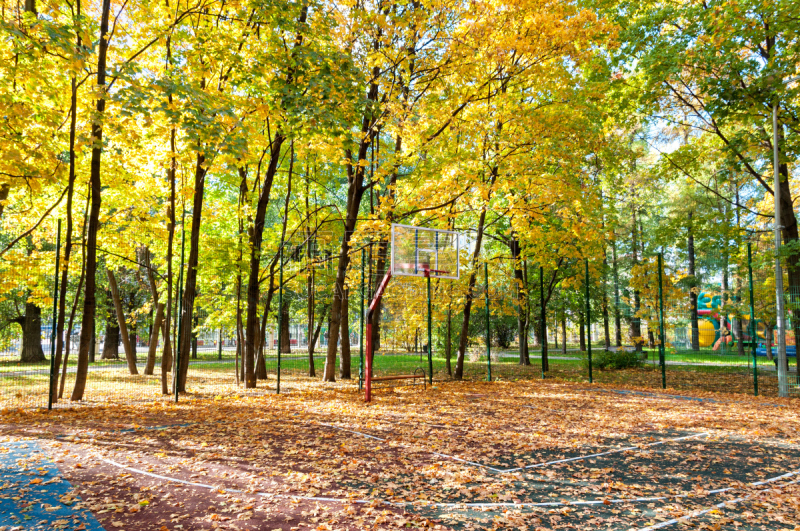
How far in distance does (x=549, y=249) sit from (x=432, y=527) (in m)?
12.9

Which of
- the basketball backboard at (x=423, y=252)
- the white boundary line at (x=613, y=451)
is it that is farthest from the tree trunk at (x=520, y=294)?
the white boundary line at (x=613, y=451)

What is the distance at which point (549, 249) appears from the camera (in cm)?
1563

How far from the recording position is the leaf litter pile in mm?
4082

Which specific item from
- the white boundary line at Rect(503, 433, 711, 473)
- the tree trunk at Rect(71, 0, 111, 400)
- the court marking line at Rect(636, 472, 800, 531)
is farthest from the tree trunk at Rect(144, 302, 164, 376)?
the court marking line at Rect(636, 472, 800, 531)

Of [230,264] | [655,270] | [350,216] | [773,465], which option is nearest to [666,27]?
[655,270]

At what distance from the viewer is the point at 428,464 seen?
5562mm

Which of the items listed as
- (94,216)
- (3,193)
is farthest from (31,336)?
(94,216)

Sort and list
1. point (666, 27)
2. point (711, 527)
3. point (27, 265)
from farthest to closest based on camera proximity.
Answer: point (666, 27) → point (27, 265) → point (711, 527)

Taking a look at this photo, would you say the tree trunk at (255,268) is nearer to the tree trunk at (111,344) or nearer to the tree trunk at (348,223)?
the tree trunk at (348,223)

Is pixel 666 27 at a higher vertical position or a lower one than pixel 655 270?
higher

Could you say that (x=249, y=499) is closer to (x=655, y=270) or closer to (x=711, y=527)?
(x=711, y=527)

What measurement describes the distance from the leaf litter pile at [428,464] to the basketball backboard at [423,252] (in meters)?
3.01

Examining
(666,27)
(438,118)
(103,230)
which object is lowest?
(103,230)

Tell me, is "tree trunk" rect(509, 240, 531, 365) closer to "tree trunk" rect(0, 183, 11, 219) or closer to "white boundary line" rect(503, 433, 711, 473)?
"white boundary line" rect(503, 433, 711, 473)
